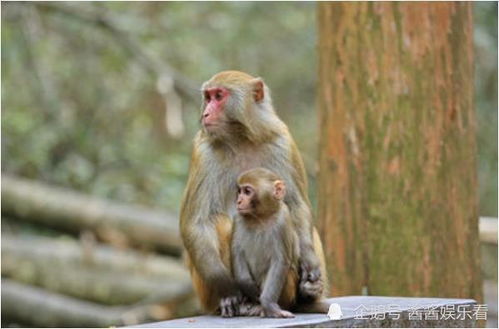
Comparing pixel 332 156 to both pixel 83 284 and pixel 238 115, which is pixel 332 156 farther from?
pixel 83 284

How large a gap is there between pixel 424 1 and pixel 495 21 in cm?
618

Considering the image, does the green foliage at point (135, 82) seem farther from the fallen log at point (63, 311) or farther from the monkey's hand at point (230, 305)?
the monkey's hand at point (230, 305)

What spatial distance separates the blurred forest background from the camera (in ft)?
45.0

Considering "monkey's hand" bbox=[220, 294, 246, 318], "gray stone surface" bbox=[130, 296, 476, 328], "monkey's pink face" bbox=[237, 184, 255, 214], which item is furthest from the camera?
"monkey's hand" bbox=[220, 294, 246, 318]

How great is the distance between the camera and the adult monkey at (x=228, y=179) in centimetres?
609

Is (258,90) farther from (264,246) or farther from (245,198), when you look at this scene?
(264,246)

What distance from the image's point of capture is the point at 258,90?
20.8 ft

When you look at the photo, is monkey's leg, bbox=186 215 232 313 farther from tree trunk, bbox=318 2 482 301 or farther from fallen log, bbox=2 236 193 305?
fallen log, bbox=2 236 193 305

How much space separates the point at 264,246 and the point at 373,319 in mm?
720

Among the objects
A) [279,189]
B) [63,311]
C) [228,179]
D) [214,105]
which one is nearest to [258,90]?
[214,105]

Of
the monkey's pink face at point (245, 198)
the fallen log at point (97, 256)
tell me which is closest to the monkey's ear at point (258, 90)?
the monkey's pink face at point (245, 198)

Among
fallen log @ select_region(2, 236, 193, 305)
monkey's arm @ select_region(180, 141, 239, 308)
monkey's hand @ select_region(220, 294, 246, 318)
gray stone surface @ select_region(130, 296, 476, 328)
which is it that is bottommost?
gray stone surface @ select_region(130, 296, 476, 328)

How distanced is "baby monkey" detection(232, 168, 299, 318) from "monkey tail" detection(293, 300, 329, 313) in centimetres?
11

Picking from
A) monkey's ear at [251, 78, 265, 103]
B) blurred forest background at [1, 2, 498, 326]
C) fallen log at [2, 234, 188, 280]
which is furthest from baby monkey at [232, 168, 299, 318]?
fallen log at [2, 234, 188, 280]
